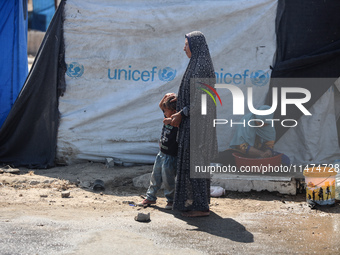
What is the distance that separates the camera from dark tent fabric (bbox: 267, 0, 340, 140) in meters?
6.44

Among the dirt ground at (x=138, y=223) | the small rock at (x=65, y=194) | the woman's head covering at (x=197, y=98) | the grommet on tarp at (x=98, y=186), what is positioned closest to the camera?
the dirt ground at (x=138, y=223)

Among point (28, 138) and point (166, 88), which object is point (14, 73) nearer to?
point (28, 138)

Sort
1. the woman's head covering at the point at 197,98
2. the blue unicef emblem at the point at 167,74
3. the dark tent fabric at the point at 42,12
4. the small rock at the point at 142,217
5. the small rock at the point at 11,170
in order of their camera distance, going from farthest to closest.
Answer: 1. the dark tent fabric at the point at 42,12
2. the blue unicef emblem at the point at 167,74
3. the small rock at the point at 11,170
4. the woman's head covering at the point at 197,98
5. the small rock at the point at 142,217

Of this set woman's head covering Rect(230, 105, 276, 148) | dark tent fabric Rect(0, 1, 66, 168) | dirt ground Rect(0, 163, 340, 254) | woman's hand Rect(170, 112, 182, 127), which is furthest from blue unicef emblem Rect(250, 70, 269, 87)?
dark tent fabric Rect(0, 1, 66, 168)

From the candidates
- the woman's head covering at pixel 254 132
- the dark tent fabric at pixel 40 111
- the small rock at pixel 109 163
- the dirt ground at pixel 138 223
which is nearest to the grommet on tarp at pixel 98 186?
the dirt ground at pixel 138 223

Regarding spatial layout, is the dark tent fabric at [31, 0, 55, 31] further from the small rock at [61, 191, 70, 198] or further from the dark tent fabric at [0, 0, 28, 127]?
the small rock at [61, 191, 70, 198]

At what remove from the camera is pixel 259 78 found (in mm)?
6602

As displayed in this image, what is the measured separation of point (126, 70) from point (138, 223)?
294 centimetres

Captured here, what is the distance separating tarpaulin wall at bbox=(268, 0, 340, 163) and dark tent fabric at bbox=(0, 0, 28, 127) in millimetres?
3666

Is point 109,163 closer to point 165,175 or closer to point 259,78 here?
point 165,175

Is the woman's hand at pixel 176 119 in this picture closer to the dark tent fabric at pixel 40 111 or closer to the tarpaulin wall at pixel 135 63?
the tarpaulin wall at pixel 135 63

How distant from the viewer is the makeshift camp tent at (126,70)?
6621 mm

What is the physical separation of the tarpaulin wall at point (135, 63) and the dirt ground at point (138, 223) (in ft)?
3.11

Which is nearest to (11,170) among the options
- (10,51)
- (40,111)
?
(40,111)
